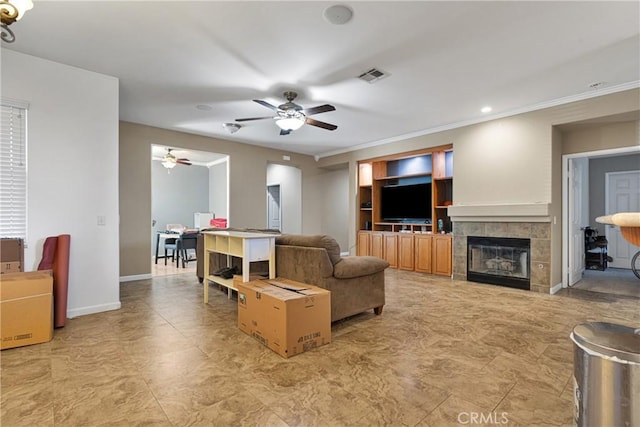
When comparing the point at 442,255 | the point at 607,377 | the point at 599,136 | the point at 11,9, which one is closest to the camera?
the point at 607,377

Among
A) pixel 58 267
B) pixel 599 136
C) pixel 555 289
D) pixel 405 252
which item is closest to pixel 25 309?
Result: pixel 58 267

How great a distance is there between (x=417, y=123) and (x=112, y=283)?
203 inches

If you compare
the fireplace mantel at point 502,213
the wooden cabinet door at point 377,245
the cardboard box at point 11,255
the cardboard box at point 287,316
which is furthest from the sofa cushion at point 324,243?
the wooden cabinet door at point 377,245

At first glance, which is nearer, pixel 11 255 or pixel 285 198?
pixel 11 255

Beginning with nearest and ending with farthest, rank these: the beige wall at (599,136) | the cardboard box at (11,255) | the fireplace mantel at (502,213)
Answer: the cardboard box at (11,255), the beige wall at (599,136), the fireplace mantel at (502,213)

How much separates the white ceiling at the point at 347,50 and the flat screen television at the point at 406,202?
75.7 inches

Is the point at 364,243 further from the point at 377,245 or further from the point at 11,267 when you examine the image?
the point at 11,267

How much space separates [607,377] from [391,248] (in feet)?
17.8

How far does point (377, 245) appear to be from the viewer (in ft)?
22.3

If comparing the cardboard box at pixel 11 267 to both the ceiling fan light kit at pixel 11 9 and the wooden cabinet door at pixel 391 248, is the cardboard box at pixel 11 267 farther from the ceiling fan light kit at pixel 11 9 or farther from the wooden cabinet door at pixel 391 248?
the wooden cabinet door at pixel 391 248

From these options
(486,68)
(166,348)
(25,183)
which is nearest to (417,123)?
(486,68)

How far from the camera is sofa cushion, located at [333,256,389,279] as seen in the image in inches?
117

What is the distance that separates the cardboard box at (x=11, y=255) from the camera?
9.27ft

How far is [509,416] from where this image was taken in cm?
168
